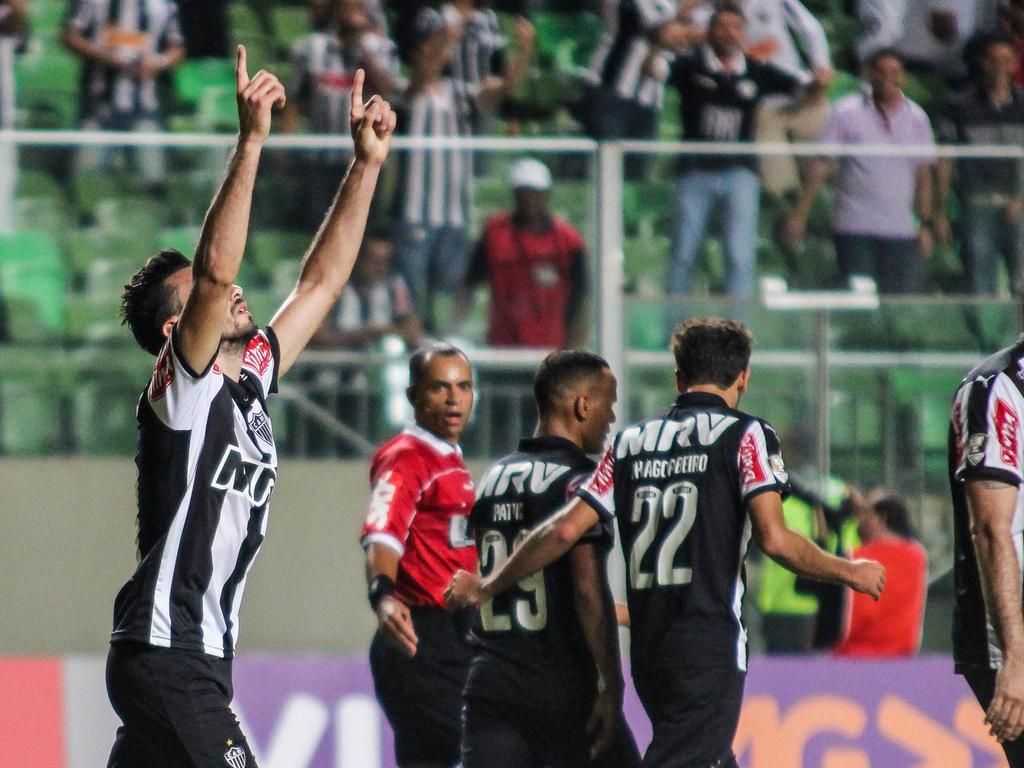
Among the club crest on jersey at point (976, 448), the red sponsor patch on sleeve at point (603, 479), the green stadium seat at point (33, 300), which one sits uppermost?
the green stadium seat at point (33, 300)

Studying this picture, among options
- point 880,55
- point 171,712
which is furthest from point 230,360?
point 880,55

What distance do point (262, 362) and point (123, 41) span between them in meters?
6.23

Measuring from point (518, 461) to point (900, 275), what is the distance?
319 centimetres

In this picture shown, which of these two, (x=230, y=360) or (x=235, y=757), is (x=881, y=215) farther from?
(x=235, y=757)

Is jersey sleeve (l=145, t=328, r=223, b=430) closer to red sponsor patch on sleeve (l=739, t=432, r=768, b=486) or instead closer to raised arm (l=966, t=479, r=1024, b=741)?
red sponsor patch on sleeve (l=739, t=432, r=768, b=486)

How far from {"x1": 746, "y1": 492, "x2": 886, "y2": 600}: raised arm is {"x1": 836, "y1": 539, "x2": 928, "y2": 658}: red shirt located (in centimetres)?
302

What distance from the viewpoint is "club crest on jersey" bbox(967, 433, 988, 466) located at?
4320 mm

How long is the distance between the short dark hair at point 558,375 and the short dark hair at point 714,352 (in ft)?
1.49

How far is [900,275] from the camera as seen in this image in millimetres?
8086

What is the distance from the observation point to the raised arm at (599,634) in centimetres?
526

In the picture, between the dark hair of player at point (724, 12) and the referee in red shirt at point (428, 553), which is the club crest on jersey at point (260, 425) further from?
the dark hair of player at point (724, 12)

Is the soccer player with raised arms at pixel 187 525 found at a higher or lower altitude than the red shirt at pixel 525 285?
lower

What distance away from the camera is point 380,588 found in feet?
20.4

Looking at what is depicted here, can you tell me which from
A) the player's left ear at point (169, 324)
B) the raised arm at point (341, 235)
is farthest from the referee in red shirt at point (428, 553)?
the player's left ear at point (169, 324)
